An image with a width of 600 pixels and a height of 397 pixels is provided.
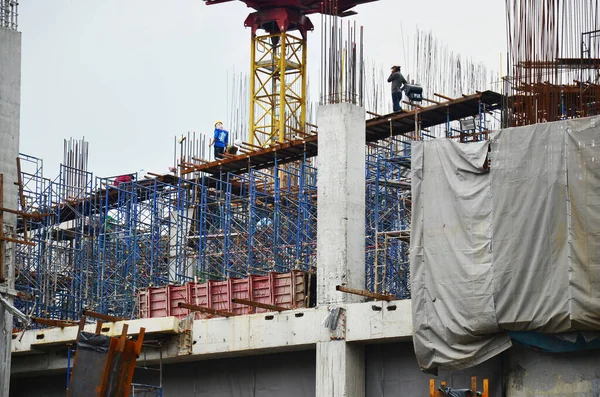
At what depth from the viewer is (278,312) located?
100 feet

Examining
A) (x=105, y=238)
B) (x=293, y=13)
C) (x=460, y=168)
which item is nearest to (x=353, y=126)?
(x=460, y=168)

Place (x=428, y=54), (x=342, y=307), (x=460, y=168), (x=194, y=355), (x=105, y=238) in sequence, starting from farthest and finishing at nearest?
(x=105, y=238), (x=428, y=54), (x=194, y=355), (x=342, y=307), (x=460, y=168)

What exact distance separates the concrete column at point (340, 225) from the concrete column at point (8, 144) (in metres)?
7.80

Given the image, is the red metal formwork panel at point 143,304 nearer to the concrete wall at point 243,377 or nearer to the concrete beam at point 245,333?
the concrete beam at point 245,333

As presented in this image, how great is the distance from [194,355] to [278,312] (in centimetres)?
270

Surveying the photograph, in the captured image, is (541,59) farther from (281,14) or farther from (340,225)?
(281,14)

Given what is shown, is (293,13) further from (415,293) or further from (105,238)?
(415,293)

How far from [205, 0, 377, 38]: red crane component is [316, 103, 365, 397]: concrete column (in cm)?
1925

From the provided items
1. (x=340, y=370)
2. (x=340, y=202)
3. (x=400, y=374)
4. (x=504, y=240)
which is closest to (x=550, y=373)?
(x=504, y=240)

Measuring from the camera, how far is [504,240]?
86.4ft

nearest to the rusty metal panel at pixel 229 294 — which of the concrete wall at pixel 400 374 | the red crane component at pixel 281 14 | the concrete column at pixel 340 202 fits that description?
the concrete column at pixel 340 202

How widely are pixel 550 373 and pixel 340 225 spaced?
645cm

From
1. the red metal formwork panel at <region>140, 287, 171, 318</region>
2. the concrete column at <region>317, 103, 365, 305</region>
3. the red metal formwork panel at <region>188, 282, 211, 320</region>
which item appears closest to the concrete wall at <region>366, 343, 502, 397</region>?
the concrete column at <region>317, 103, 365, 305</region>

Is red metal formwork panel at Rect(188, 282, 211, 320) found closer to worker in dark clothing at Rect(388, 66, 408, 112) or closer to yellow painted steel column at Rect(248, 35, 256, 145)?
worker in dark clothing at Rect(388, 66, 408, 112)
